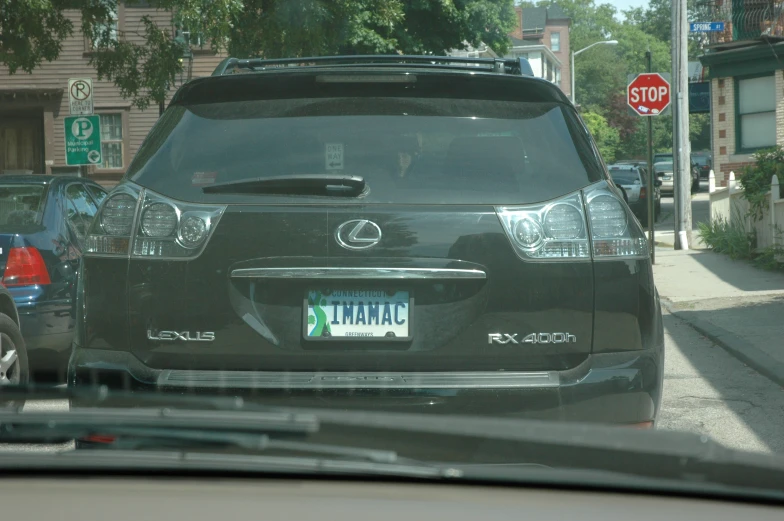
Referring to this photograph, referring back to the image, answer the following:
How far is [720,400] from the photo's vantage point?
22.9 feet

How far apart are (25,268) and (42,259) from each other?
150 millimetres

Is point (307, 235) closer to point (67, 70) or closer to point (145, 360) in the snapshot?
point (145, 360)

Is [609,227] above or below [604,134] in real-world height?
below

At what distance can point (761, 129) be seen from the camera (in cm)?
2692

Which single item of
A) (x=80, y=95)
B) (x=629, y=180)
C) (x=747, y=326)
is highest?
(x=80, y=95)

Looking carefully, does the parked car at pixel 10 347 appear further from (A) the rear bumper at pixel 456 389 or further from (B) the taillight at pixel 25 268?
(A) the rear bumper at pixel 456 389

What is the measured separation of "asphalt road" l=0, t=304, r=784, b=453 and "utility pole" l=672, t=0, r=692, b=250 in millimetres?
10967

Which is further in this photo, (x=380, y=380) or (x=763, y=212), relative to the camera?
(x=763, y=212)

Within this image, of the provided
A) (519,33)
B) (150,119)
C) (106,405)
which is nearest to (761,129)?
(150,119)

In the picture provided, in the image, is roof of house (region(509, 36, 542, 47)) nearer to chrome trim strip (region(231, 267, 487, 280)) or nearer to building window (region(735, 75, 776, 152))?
building window (region(735, 75, 776, 152))

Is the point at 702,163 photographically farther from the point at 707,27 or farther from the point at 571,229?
the point at 571,229

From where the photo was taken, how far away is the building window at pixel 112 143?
3281 centimetres

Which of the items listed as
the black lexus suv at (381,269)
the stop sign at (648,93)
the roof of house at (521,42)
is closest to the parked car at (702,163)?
the stop sign at (648,93)

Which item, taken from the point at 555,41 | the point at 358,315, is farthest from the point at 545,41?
the point at 358,315
